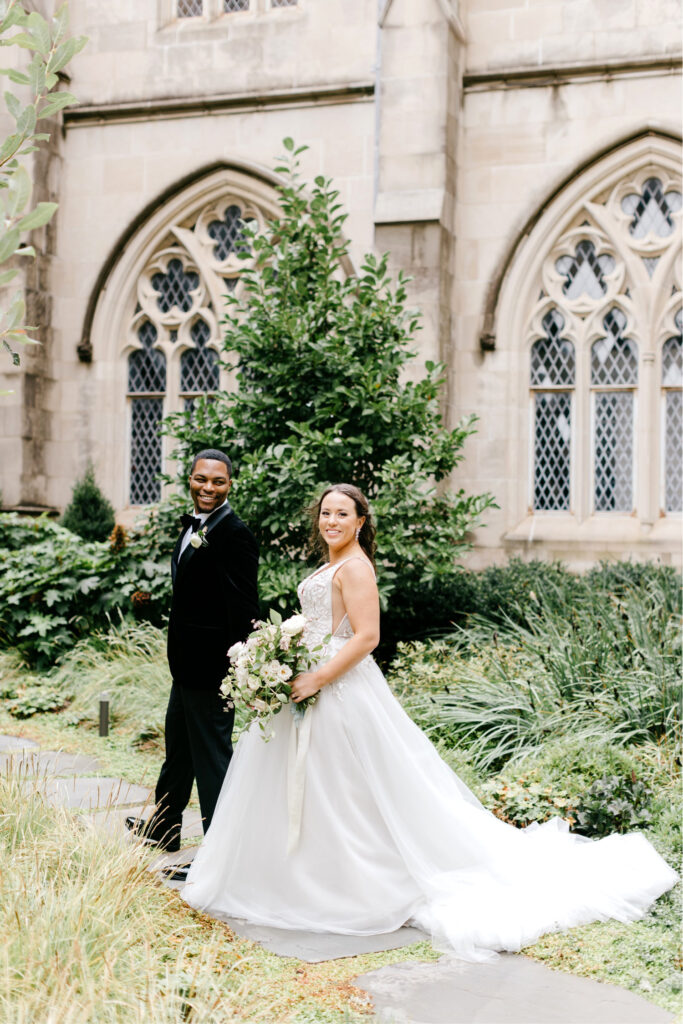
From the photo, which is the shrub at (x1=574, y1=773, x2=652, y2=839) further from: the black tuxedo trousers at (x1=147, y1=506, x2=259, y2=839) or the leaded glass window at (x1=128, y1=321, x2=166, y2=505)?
the leaded glass window at (x1=128, y1=321, x2=166, y2=505)

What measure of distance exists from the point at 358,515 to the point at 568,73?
28.4ft

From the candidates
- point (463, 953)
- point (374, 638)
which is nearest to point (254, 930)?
point (463, 953)

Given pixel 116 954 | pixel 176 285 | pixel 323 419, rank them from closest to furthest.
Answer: pixel 116 954
pixel 323 419
pixel 176 285

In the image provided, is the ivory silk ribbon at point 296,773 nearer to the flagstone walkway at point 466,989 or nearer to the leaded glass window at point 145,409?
the flagstone walkway at point 466,989

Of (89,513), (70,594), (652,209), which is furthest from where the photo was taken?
(89,513)

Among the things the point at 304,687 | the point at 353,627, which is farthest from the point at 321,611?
the point at 304,687

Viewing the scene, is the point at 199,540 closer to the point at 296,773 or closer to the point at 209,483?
the point at 209,483

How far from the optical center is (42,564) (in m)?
9.68

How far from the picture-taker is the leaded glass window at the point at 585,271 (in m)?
11.8

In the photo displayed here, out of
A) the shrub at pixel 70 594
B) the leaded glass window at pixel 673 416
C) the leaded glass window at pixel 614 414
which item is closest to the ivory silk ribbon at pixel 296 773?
the shrub at pixel 70 594

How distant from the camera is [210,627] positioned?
4.67 m

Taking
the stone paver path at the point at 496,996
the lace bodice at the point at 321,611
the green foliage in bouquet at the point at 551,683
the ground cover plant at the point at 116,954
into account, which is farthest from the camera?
the green foliage in bouquet at the point at 551,683

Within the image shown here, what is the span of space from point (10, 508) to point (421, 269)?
5.57 metres

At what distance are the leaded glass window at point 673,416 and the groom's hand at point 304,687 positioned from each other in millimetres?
7959
